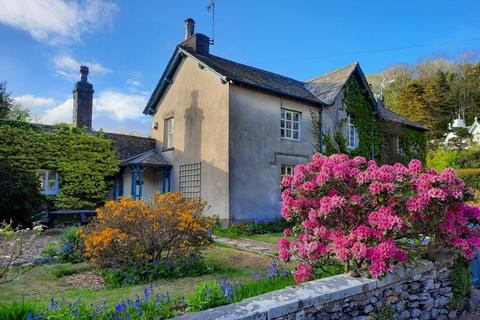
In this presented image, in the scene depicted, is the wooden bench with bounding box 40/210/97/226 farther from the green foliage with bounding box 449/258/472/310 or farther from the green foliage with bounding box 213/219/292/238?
the green foliage with bounding box 449/258/472/310

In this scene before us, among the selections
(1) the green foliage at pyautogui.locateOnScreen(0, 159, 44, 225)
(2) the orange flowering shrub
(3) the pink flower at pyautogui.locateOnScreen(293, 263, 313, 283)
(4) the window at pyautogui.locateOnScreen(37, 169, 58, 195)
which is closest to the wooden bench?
(1) the green foliage at pyautogui.locateOnScreen(0, 159, 44, 225)

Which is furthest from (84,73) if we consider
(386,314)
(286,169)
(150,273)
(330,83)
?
(386,314)

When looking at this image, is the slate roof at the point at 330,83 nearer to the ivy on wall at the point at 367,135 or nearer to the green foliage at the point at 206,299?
the ivy on wall at the point at 367,135

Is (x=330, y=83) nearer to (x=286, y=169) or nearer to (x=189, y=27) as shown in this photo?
(x=286, y=169)

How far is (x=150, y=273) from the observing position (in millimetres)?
5836

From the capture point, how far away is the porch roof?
15086 mm

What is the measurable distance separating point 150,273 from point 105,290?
0.84 m

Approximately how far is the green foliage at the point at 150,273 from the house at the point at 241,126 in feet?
20.9

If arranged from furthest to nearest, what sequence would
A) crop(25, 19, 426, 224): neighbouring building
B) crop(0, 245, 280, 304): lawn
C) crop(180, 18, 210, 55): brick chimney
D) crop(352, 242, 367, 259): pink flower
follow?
crop(180, 18, 210, 55): brick chimney
crop(25, 19, 426, 224): neighbouring building
crop(0, 245, 280, 304): lawn
crop(352, 242, 367, 259): pink flower

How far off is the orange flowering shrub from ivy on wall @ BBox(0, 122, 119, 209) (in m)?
9.90

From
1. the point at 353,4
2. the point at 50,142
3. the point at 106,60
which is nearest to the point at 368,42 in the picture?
the point at 353,4

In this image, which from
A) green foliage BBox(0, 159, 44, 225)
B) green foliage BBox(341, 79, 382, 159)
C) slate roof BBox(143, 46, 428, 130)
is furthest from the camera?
green foliage BBox(341, 79, 382, 159)

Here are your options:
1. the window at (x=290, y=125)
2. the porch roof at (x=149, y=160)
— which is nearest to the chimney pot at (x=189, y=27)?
Answer: the porch roof at (x=149, y=160)

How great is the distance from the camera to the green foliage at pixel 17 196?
11328mm
